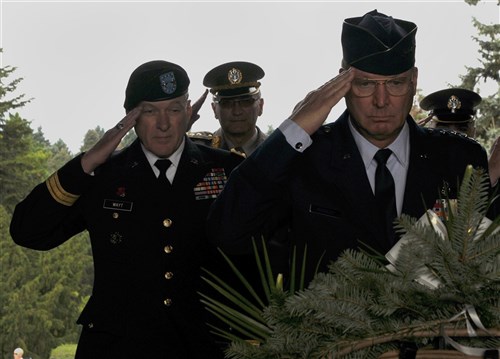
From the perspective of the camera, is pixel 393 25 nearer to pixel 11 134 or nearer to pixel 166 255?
pixel 166 255

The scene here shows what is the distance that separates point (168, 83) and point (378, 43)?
1.93 m

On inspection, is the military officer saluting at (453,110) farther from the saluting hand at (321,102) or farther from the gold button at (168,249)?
the saluting hand at (321,102)

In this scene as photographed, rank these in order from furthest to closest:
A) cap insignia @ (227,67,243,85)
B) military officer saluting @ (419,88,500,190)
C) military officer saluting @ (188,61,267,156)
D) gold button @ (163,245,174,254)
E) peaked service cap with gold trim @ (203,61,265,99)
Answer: military officer saluting @ (419,88,500,190) < cap insignia @ (227,67,243,85) < peaked service cap with gold trim @ (203,61,265,99) < military officer saluting @ (188,61,267,156) < gold button @ (163,245,174,254)

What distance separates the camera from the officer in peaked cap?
10453 mm

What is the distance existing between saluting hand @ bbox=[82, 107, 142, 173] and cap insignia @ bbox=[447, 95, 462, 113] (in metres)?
4.93

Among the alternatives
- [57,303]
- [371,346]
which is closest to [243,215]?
[371,346]

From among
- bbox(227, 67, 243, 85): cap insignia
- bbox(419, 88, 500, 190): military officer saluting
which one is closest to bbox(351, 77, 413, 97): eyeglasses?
bbox(227, 67, 243, 85): cap insignia

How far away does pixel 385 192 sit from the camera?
4605 millimetres

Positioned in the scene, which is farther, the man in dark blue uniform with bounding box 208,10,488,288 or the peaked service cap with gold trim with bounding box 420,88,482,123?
the peaked service cap with gold trim with bounding box 420,88,482,123

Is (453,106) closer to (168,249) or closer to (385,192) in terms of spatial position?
(168,249)

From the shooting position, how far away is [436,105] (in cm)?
1084

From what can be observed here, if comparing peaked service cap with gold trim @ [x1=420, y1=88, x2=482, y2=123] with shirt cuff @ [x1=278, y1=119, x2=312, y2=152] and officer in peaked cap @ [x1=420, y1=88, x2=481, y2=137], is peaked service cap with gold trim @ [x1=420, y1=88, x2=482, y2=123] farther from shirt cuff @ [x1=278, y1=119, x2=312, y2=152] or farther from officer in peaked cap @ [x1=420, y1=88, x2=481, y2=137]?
shirt cuff @ [x1=278, y1=119, x2=312, y2=152]

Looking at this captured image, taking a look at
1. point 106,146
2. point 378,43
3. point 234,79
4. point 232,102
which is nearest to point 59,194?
point 106,146

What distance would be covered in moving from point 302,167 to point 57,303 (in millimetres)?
53436
